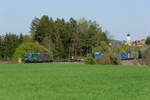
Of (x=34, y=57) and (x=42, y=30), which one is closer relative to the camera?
(x=34, y=57)

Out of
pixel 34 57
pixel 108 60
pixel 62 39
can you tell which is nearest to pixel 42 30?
pixel 62 39

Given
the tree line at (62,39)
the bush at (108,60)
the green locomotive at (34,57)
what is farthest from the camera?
the tree line at (62,39)

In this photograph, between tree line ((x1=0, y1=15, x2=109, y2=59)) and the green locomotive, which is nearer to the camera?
the green locomotive

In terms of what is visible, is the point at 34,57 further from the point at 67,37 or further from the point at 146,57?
the point at 67,37

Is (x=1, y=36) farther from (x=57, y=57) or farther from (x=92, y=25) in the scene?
(x=92, y=25)

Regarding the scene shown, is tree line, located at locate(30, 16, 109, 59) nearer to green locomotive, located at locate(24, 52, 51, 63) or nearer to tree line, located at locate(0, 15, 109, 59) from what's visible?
tree line, located at locate(0, 15, 109, 59)

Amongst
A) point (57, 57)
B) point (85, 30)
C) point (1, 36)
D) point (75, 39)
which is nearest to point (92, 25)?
point (85, 30)

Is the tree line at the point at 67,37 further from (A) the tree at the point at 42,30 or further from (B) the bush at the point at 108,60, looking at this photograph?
(B) the bush at the point at 108,60

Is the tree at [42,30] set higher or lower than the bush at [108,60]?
higher

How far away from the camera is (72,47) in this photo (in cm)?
9581

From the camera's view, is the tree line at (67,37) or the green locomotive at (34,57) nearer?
the green locomotive at (34,57)

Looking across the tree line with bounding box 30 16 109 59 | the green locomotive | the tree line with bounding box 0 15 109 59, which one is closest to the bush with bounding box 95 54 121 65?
the green locomotive

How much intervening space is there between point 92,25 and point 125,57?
22.5m

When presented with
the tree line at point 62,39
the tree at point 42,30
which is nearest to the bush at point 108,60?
the tree line at point 62,39
